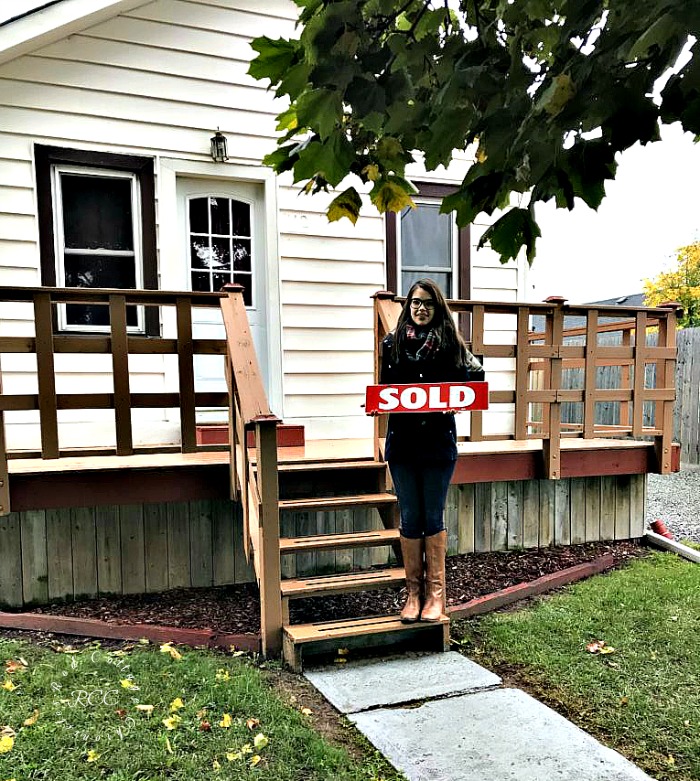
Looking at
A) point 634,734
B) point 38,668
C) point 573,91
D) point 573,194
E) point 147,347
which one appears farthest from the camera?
point 147,347

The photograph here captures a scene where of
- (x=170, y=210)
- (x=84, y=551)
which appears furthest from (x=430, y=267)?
(x=84, y=551)

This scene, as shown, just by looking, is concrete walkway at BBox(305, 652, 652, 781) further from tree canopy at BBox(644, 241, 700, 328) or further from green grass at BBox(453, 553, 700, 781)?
tree canopy at BBox(644, 241, 700, 328)

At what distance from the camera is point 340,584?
3387 mm

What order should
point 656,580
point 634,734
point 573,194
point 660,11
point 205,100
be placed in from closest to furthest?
point 660,11, point 573,194, point 634,734, point 656,580, point 205,100

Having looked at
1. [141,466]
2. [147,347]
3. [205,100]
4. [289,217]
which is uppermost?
[205,100]

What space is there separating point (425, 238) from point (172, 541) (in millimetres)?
→ 3415

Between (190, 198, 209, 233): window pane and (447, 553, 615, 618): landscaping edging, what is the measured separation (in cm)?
341

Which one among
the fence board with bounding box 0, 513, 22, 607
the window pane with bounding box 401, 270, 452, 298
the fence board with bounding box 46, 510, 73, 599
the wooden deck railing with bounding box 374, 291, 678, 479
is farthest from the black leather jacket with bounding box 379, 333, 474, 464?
the window pane with bounding box 401, 270, 452, 298

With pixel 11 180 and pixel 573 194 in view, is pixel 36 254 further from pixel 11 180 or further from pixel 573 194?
pixel 573 194

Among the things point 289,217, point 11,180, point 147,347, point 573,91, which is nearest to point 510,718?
point 573,91

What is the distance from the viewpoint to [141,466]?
3.82 m

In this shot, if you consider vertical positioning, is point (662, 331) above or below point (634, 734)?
above

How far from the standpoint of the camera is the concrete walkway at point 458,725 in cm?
229

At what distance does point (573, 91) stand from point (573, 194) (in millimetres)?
239
